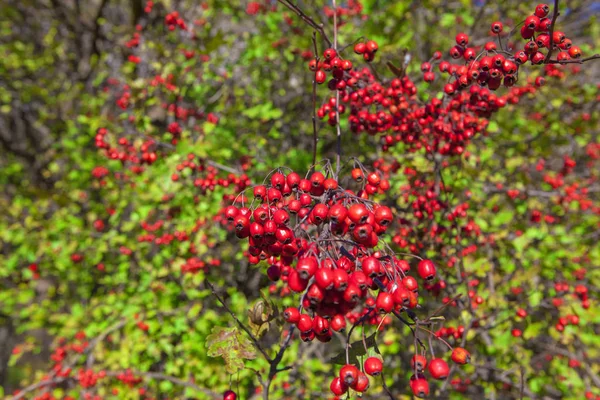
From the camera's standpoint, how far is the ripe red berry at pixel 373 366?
6.03 feet

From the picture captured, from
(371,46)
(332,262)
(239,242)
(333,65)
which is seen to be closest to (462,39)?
(371,46)

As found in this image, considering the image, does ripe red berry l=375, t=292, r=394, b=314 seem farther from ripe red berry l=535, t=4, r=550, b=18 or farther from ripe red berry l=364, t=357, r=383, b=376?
ripe red berry l=535, t=4, r=550, b=18

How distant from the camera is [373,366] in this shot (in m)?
1.85

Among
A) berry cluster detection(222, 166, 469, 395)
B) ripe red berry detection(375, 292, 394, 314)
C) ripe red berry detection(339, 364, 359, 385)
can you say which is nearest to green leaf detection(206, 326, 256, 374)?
berry cluster detection(222, 166, 469, 395)

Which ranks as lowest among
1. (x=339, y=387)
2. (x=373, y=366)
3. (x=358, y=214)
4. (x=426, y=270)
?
(x=339, y=387)

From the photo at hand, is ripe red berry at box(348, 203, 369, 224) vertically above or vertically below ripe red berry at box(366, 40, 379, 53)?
below

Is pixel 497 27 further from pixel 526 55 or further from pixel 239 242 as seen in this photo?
pixel 239 242

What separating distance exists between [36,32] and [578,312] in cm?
1201

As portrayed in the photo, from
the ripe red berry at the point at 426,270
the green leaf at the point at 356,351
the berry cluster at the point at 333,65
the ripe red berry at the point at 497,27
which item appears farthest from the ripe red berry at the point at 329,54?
the green leaf at the point at 356,351

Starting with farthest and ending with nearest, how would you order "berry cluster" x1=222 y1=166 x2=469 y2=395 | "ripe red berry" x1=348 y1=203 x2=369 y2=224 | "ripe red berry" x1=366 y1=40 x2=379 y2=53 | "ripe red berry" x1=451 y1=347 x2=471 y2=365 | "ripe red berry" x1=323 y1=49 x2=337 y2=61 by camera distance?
"ripe red berry" x1=366 y1=40 x2=379 y2=53
"ripe red berry" x1=323 y1=49 x2=337 y2=61
"ripe red berry" x1=451 y1=347 x2=471 y2=365
"ripe red berry" x1=348 y1=203 x2=369 y2=224
"berry cluster" x1=222 y1=166 x2=469 y2=395

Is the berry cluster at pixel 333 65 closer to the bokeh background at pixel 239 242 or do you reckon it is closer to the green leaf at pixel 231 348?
the bokeh background at pixel 239 242

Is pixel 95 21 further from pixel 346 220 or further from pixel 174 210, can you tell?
pixel 346 220

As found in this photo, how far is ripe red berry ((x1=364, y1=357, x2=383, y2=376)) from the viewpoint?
1.84 meters

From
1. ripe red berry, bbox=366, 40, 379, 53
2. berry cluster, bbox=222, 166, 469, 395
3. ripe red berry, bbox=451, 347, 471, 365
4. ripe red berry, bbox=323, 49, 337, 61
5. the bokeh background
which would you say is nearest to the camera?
berry cluster, bbox=222, 166, 469, 395
